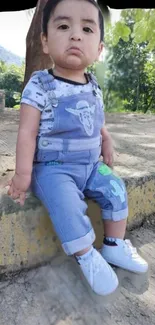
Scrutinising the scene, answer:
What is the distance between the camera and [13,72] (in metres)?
27.8

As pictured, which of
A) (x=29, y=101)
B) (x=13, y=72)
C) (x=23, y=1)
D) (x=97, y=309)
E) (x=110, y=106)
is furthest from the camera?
(x=13, y=72)

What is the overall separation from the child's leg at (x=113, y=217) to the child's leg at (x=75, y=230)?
0.11 m

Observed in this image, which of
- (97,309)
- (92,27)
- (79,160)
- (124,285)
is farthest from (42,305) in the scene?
(92,27)

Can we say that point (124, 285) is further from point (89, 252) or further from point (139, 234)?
point (139, 234)

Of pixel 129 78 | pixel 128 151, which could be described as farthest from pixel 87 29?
pixel 129 78

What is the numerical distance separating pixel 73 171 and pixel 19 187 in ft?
0.66

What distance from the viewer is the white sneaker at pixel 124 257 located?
1.29 m

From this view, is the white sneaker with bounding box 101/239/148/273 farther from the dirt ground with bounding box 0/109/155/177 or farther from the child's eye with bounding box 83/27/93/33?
the child's eye with bounding box 83/27/93/33

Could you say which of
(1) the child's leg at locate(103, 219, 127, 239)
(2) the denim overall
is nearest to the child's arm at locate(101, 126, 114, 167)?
(2) the denim overall

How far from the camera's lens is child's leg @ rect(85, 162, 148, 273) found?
1.31 m

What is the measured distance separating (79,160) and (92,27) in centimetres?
48

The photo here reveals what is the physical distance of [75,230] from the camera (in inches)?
47.1

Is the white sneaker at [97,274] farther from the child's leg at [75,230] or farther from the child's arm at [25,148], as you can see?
the child's arm at [25,148]

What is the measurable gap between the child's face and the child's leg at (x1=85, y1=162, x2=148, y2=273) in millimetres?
422
